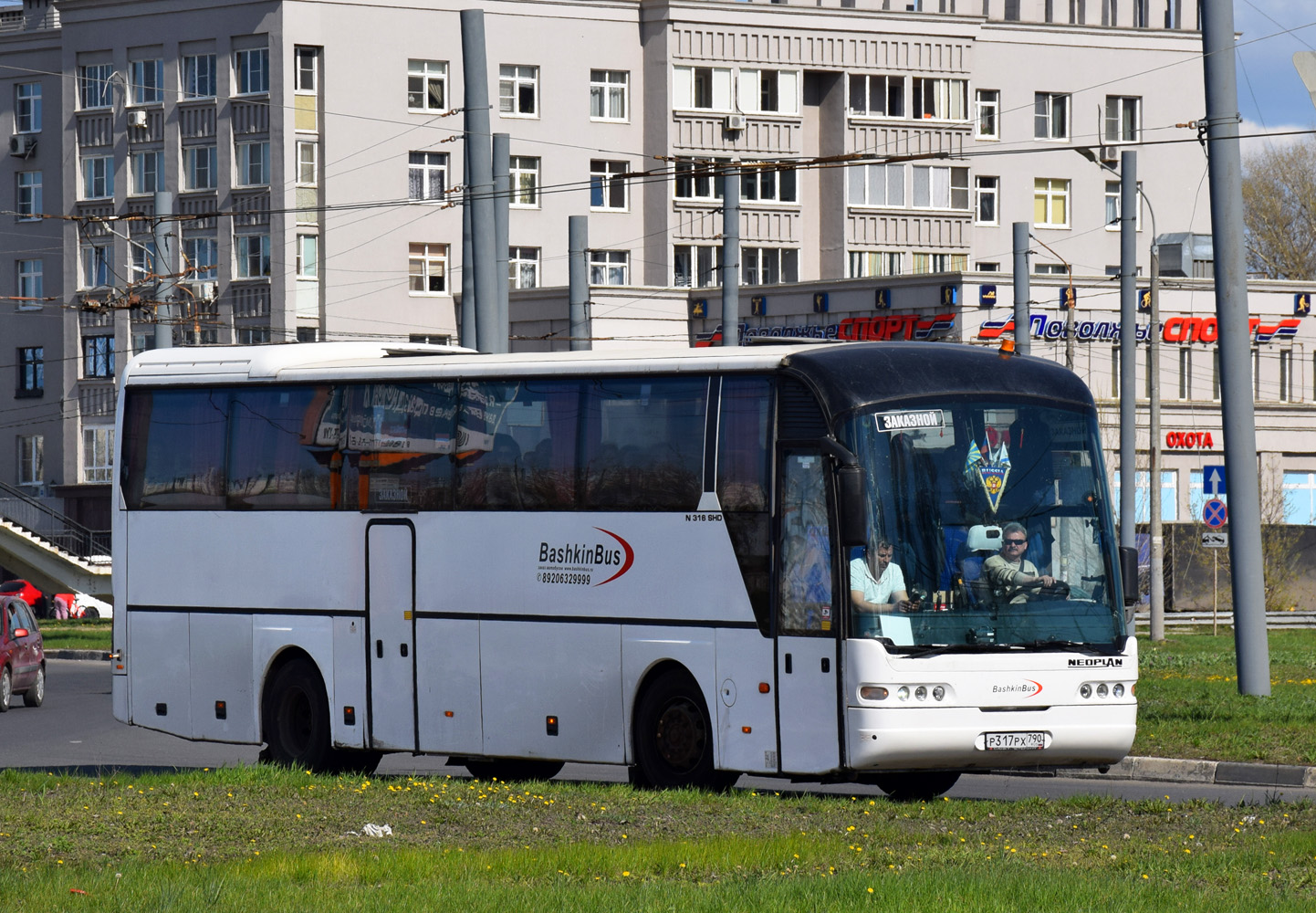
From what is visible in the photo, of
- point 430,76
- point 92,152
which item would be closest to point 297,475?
point 430,76

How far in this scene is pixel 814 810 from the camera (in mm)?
12453

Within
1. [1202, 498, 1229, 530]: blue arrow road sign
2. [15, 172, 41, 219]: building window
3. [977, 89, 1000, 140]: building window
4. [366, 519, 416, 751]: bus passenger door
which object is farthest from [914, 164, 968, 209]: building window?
[366, 519, 416, 751]: bus passenger door

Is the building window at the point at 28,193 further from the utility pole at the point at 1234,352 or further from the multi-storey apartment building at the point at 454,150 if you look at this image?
the utility pole at the point at 1234,352

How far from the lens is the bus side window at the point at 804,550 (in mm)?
13312

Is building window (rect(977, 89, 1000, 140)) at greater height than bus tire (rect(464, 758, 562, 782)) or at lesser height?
greater

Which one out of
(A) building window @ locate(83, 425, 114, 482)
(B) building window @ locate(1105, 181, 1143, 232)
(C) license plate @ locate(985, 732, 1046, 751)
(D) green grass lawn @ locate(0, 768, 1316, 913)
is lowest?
(D) green grass lawn @ locate(0, 768, 1316, 913)

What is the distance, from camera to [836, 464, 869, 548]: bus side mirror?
1286cm

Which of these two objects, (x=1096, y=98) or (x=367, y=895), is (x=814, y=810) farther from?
(x=1096, y=98)

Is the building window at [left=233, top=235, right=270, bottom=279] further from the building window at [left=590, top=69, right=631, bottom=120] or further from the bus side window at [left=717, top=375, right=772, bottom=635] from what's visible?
the bus side window at [left=717, top=375, right=772, bottom=635]

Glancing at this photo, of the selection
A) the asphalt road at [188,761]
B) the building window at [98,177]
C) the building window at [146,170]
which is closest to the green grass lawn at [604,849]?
the asphalt road at [188,761]

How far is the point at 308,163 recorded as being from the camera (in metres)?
62.7

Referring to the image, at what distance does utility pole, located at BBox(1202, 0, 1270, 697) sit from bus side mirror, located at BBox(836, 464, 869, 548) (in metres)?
8.41

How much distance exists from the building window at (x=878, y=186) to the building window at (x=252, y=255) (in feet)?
63.4

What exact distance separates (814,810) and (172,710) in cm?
717
